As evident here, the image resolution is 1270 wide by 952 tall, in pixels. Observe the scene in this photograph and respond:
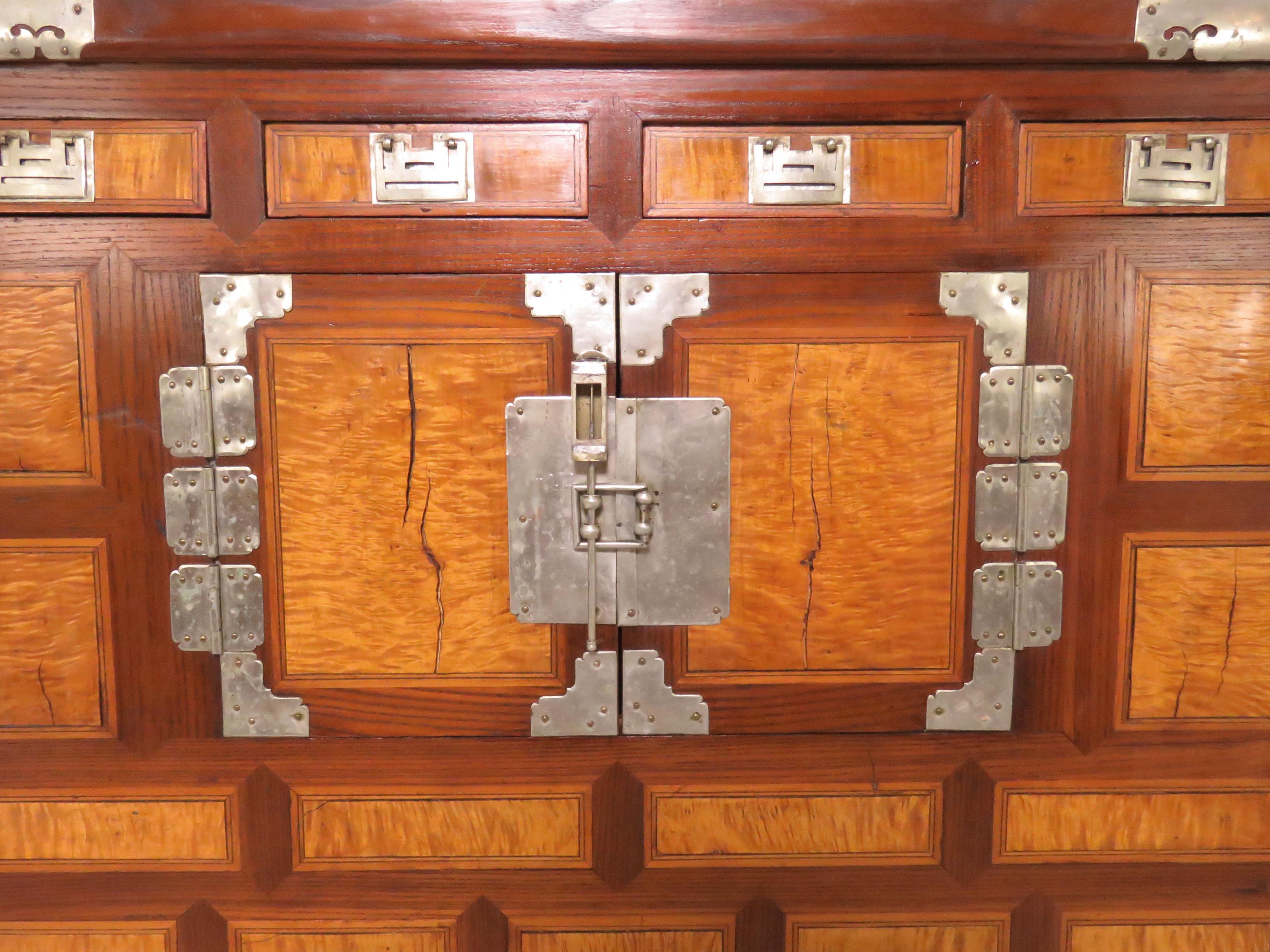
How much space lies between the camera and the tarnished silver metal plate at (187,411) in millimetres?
1582

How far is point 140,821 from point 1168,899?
2.00 meters

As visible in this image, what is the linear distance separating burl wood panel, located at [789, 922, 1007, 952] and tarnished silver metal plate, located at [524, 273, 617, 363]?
3.95ft

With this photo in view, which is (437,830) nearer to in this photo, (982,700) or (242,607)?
(242,607)

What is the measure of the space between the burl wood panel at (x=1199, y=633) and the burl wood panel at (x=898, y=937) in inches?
20.5

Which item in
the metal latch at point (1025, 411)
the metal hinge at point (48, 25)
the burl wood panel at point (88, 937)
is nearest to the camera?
the metal hinge at point (48, 25)

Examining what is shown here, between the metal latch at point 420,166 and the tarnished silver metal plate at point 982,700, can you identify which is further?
the tarnished silver metal plate at point 982,700

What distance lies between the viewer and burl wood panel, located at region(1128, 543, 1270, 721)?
1649mm

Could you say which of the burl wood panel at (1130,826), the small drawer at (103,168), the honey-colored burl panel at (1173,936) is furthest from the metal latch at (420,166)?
the honey-colored burl panel at (1173,936)

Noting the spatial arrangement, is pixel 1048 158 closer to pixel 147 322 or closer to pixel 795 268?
pixel 795 268

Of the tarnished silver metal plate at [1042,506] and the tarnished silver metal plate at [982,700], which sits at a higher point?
the tarnished silver metal plate at [1042,506]

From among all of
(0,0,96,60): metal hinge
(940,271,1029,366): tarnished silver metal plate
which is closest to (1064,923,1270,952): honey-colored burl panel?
(940,271,1029,366): tarnished silver metal plate

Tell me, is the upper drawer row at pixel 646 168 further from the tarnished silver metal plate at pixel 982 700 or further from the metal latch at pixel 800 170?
the tarnished silver metal plate at pixel 982 700

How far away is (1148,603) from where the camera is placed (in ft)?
5.44

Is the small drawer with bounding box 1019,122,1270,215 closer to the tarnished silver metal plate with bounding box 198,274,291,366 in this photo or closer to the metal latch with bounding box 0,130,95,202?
the tarnished silver metal plate with bounding box 198,274,291,366
